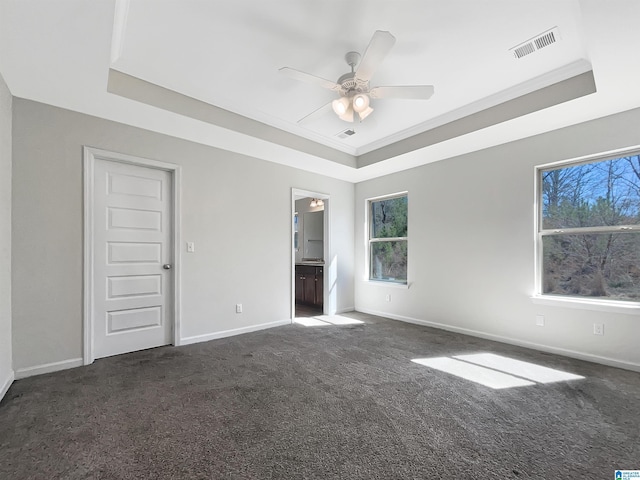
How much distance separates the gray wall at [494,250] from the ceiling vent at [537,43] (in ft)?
4.22

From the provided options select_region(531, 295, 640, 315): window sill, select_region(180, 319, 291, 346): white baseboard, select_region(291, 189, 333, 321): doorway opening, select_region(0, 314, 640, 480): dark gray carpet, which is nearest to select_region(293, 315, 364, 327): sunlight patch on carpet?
select_region(291, 189, 333, 321): doorway opening

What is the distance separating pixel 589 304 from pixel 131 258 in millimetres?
4935

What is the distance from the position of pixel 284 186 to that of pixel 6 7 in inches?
125

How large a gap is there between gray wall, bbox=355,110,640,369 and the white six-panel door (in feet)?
11.4

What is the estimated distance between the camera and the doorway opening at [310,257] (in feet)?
16.7

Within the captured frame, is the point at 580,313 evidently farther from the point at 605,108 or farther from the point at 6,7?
the point at 6,7

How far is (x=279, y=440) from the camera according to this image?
175 cm

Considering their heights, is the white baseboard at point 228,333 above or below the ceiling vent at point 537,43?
below

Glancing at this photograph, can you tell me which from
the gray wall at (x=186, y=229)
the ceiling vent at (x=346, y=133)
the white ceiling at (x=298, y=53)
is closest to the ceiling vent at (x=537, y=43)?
the white ceiling at (x=298, y=53)

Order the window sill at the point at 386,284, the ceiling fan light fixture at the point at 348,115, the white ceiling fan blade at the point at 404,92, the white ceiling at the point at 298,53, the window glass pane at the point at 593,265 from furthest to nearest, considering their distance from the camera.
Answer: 1. the window sill at the point at 386,284
2. the window glass pane at the point at 593,265
3. the ceiling fan light fixture at the point at 348,115
4. the white ceiling fan blade at the point at 404,92
5. the white ceiling at the point at 298,53

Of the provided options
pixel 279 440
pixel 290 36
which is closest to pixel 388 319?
pixel 279 440

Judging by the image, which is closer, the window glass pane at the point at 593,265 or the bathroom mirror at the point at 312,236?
the window glass pane at the point at 593,265

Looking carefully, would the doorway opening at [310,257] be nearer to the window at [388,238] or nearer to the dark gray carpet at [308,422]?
the window at [388,238]

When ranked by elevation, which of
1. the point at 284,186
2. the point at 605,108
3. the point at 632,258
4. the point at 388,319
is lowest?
the point at 388,319
